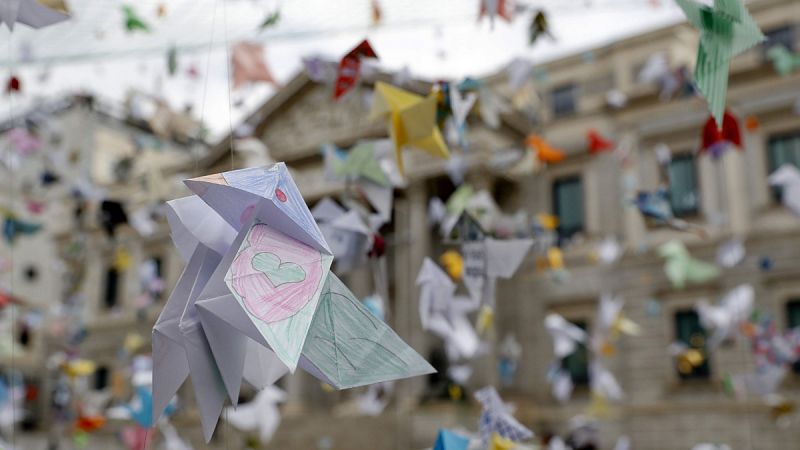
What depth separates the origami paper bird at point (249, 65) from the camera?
8176 millimetres

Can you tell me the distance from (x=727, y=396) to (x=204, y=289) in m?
15.4

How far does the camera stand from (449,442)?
3.60 m

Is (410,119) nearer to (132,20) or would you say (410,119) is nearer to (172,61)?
(132,20)

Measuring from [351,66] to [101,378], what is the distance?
2554 cm

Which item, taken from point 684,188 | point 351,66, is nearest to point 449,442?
point 351,66

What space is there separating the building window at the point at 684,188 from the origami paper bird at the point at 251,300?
15.9 meters

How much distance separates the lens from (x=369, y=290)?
69.4 feet

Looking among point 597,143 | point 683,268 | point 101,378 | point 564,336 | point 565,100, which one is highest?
point 565,100

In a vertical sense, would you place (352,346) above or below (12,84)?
below

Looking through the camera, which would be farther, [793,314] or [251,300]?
[793,314]

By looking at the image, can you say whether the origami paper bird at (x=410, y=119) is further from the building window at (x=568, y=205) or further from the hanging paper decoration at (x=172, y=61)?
the building window at (x=568, y=205)

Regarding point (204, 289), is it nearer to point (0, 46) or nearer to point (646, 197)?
point (0, 46)

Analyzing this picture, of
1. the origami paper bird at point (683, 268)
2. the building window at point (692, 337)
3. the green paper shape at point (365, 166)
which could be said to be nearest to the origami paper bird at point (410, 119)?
the green paper shape at point (365, 166)

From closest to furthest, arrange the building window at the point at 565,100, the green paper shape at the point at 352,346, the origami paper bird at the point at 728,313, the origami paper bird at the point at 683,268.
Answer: the green paper shape at the point at 352,346, the origami paper bird at the point at 728,313, the origami paper bird at the point at 683,268, the building window at the point at 565,100
